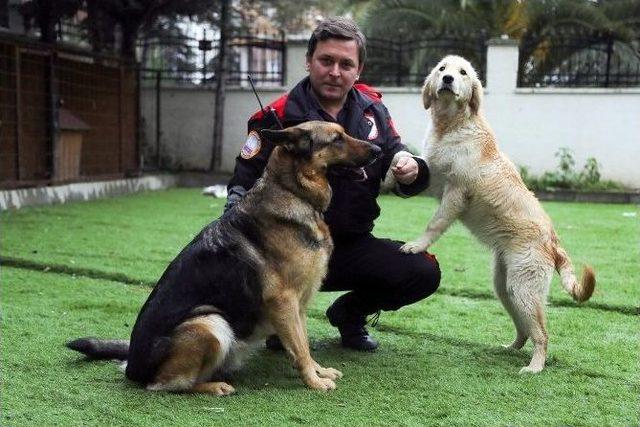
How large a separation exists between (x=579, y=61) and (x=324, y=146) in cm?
1155

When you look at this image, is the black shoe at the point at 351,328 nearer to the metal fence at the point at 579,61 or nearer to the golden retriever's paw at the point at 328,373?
the golden retriever's paw at the point at 328,373

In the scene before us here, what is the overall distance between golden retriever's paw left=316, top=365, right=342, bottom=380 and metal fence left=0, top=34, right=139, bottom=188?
6.96 m

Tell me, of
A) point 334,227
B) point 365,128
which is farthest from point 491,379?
point 365,128

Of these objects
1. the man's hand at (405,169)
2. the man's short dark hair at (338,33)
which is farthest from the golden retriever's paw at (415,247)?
the man's short dark hair at (338,33)

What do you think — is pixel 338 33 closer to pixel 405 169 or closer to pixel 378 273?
pixel 405 169

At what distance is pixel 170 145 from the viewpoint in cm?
1425

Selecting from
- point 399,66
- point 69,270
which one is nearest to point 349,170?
point 69,270

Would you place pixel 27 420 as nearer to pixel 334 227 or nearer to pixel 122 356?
pixel 122 356

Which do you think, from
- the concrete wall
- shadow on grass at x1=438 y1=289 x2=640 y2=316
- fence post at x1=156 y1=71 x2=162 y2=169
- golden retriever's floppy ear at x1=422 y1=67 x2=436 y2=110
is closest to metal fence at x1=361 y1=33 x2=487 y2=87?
the concrete wall

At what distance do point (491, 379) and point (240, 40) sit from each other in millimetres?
12227

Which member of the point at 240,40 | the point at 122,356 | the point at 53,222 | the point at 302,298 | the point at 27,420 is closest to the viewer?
the point at 27,420

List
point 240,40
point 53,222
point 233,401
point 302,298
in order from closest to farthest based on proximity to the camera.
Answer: point 233,401
point 302,298
point 53,222
point 240,40

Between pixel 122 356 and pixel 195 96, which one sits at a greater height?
pixel 195 96

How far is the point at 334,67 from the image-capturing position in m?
3.56
